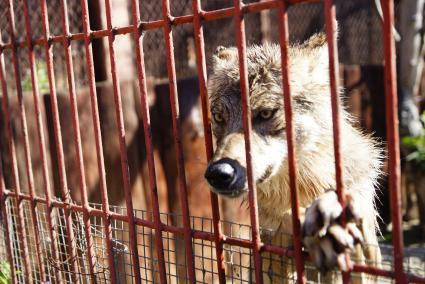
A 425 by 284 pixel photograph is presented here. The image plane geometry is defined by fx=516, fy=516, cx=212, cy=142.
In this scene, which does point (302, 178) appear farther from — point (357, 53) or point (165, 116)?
point (357, 53)

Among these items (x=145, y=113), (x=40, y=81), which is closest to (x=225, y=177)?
(x=145, y=113)

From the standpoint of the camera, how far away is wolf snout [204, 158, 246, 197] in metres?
2.33

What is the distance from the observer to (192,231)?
7.64ft

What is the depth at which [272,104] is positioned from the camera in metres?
3.01

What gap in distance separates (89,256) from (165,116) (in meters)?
2.82

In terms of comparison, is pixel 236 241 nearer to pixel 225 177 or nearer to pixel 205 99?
pixel 225 177

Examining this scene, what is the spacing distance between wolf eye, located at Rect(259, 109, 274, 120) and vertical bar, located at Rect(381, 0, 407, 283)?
134cm

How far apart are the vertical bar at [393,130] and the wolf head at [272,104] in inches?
37.8

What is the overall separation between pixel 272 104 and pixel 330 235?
1.28m

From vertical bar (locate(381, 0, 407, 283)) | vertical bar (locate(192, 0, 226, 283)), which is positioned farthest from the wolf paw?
vertical bar (locate(192, 0, 226, 283))

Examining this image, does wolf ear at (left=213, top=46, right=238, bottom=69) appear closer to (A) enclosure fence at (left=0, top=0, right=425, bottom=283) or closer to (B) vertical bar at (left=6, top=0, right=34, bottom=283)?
(A) enclosure fence at (left=0, top=0, right=425, bottom=283)

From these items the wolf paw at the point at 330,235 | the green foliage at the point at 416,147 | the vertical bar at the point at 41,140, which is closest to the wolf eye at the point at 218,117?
the vertical bar at the point at 41,140

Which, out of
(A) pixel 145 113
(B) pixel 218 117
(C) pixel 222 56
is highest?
(C) pixel 222 56

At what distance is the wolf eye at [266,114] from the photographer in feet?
9.87
